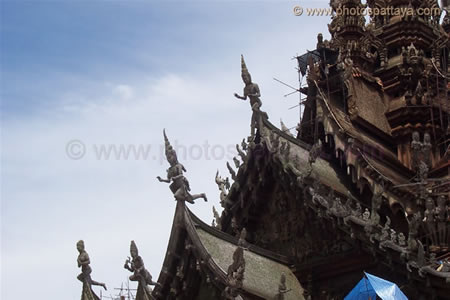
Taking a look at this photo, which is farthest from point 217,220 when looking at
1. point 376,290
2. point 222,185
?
point 376,290

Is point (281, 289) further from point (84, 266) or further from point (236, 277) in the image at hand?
point (84, 266)

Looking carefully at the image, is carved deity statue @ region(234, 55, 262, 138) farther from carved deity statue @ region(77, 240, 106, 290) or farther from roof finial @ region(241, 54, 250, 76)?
carved deity statue @ region(77, 240, 106, 290)

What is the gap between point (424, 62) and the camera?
85.0ft

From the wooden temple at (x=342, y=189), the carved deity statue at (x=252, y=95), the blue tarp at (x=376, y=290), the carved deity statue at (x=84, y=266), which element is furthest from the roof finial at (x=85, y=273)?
the blue tarp at (x=376, y=290)

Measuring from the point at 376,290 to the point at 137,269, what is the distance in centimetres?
564

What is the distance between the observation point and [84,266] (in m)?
22.3

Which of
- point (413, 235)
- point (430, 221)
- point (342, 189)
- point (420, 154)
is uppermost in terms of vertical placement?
point (420, 154)

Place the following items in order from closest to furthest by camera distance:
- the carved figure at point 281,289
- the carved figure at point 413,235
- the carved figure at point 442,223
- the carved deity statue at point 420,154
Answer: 1. the carved figure at point 413,235
2. the carved figure at point 281,289
3. the carved figure at point 442,223
4. the carved deity statue at point 420,154

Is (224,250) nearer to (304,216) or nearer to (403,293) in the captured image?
(304,216)

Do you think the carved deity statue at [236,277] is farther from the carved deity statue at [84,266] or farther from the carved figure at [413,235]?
the carved deity statue at [84,266]

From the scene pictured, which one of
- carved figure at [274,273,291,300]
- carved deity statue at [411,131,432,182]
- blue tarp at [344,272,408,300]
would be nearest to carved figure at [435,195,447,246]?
carved deity statue at [411,131,432,182]

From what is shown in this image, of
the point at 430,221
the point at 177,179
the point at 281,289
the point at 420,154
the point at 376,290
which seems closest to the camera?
the point at 376,290

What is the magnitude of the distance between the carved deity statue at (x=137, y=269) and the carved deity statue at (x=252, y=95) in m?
4.22

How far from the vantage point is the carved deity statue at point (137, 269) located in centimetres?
1992
